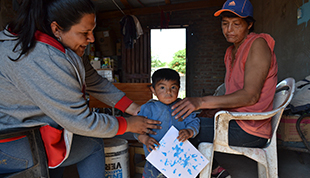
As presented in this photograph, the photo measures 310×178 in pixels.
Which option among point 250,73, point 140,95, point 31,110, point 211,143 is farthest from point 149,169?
point 140,95

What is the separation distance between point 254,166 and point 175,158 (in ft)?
4.80

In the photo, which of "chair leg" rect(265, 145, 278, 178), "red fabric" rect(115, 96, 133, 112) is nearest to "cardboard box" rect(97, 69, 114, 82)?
"red fabric" rect(115, 96, 133, 112)

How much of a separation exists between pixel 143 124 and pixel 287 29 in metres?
3.53

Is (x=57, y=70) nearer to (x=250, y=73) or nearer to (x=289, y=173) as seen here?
(x=250, y=73)

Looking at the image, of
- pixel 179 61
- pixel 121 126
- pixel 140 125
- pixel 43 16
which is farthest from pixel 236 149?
Answer: pixel 179 61

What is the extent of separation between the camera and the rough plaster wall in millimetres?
3043

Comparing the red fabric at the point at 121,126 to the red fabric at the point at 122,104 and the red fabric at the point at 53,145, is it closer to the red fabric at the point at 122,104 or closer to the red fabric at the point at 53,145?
the red fabric at the point at 53,145

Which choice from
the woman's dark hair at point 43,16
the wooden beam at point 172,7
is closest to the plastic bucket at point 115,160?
the woman's dark hair at point 43,16

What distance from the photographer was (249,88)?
1480mm

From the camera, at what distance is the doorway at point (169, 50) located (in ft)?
52.2

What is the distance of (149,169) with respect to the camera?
1.55 meters

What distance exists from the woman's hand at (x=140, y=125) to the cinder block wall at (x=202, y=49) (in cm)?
569

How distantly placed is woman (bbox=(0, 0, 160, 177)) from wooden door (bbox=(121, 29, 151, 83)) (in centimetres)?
609

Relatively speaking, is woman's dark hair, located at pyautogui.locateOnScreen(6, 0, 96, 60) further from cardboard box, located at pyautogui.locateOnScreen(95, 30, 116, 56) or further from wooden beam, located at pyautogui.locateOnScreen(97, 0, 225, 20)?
cardboard box, located at pyautogui.locateOnScreen(95, 30, 116, 56)
